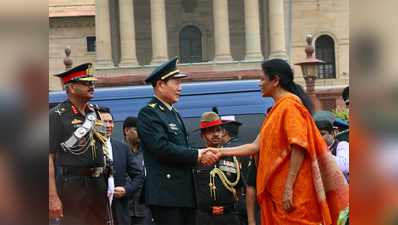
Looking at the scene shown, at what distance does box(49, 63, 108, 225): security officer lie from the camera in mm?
5473

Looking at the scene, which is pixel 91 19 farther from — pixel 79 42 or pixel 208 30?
pixel 208 30

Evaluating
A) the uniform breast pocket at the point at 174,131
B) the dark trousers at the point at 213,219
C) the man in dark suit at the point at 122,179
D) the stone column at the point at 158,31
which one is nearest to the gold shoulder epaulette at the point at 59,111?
the uniform breast pocket at the point at 174,131

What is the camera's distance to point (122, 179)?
24.5ft

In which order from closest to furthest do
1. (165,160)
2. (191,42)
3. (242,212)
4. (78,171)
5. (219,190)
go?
1. (165,160)
2. (78,171)
3. (219,190)
4. (242,212)
5. (191,42)

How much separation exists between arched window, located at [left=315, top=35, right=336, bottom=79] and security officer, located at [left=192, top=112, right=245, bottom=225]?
4226 cm

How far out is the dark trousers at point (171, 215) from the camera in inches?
218

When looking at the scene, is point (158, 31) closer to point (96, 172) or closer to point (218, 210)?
point (218, 210)

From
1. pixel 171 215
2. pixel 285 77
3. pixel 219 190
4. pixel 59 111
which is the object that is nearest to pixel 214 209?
pixel 219 190

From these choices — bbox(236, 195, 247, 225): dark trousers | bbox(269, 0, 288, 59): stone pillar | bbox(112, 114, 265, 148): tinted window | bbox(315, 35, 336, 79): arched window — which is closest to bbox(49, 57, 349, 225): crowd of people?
bbox(236, 195, 247, 225): dark trousers

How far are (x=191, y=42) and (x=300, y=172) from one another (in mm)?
43384

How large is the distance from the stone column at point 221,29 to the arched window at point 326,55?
9997 millimetres
